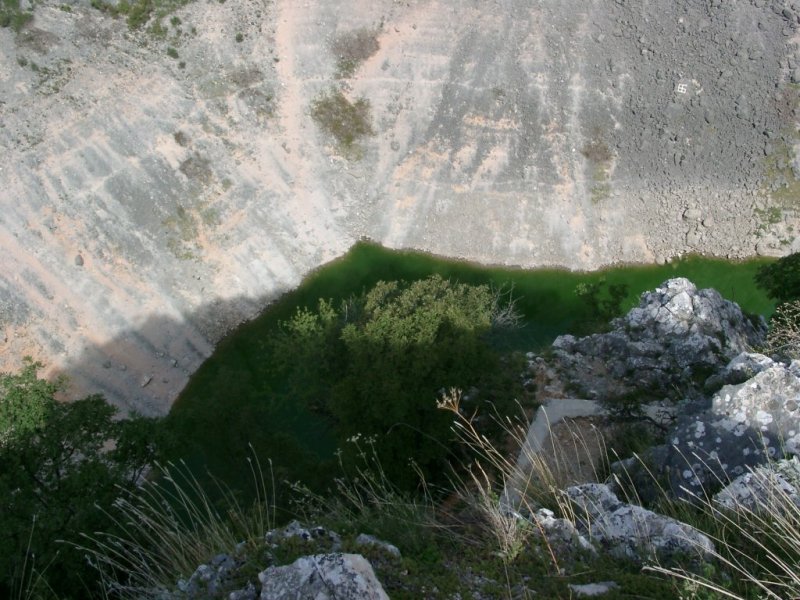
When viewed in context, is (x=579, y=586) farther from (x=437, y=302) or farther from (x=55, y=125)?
(x=55, y=125)

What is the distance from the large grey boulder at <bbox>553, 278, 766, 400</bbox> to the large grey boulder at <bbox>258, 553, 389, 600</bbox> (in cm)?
1415

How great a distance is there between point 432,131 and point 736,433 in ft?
94.0

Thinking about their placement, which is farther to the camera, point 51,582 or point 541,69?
point 541,69

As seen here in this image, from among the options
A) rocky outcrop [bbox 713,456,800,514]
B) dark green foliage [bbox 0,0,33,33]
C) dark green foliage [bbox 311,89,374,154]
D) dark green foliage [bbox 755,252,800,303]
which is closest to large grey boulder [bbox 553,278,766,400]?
dark green foliage [bbox 755,252,800,303]

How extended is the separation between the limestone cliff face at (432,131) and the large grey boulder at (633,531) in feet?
88.5

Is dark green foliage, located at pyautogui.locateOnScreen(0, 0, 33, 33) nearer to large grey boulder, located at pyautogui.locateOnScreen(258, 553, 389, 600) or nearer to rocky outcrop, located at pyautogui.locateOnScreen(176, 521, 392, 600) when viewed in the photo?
rocky outcrop, located at pyautogui.locateOnScreen(176, 521, 392, 600)

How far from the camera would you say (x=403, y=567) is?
10.2 metres

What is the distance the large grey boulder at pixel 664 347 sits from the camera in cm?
2255

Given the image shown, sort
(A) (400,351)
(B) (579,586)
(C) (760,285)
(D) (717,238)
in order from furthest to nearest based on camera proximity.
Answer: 1. (D) (717,238)
2. (C) (760,285)
3. (A) (400,351)
4. (B) (579,586)

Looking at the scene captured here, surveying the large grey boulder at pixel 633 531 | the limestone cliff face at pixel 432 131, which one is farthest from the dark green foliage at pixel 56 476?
the limestone cliff face at pixel 432 131

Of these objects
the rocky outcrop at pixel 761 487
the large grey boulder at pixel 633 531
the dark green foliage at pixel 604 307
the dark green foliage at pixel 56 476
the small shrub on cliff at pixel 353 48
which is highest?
the small shrub on cliff at pixel 353 48

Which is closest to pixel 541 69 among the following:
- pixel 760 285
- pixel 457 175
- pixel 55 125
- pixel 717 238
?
pixel 457 175

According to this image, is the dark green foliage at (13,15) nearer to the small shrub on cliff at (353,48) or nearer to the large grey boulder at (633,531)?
the small shrub on cliff at (353,48)

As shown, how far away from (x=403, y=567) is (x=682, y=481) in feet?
21.3
